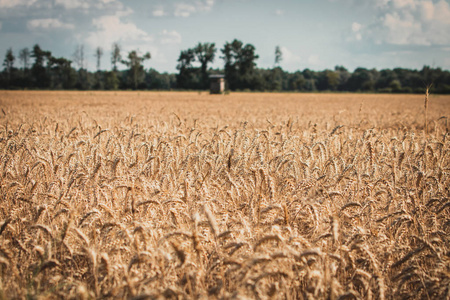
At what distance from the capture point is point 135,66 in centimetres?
8250

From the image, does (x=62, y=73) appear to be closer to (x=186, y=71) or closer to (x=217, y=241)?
(x=186, y=71)

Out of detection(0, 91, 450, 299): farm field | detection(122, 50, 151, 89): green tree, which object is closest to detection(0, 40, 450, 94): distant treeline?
detection(122, 50, 151, 89): green tree

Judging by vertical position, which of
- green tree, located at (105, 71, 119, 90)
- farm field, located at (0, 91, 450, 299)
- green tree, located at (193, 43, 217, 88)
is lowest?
farm field, located at (0, 91, 450, 299)

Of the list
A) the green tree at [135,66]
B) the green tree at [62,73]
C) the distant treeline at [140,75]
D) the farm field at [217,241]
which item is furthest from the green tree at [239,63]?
the farm field at [217,241]

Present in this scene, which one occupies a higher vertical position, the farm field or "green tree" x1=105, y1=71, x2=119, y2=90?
"green tree" x1=105, y1=71, x2=119, y2=90

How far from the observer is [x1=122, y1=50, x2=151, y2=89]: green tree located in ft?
270

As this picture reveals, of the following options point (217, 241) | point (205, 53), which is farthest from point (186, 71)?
point (217, 241)

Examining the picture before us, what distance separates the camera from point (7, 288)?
1.80 m

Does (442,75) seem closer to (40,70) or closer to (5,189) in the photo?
(5,189)

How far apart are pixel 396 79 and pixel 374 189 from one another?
381 ft

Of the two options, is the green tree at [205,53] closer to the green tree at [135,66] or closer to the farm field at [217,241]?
the green tree at [135,66]

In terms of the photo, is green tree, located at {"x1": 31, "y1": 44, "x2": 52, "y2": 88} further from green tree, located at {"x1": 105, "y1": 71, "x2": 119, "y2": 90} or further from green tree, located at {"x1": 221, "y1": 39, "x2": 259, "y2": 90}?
green tree, located at {"x1": 221, "y1": 39, "x2": 259, "y2": 90}

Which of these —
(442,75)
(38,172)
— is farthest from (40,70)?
(442,75)

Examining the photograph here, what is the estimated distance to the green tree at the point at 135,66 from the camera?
8231 cm
